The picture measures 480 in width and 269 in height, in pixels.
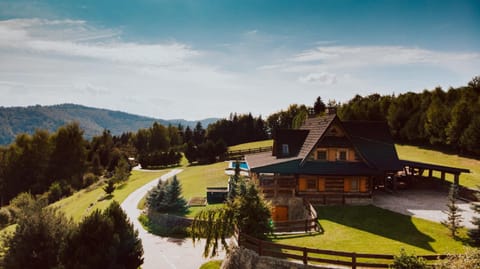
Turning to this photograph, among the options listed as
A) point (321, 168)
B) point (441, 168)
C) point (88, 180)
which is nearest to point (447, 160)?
point (441, 168)

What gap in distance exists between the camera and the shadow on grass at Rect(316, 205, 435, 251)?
65.0 ft

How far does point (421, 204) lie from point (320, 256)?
49.7ft

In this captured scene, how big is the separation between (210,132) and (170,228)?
7130 centimetres

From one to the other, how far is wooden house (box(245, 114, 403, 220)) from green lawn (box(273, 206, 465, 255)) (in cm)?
302

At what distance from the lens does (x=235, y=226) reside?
19.5 m

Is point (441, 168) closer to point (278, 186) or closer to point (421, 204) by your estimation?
point (421, 204)

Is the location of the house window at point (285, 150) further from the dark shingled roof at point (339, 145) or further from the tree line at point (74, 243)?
the tree line at point (74, 243)

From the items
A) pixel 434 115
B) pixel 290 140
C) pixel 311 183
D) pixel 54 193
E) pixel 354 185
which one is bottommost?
pixel 54 193

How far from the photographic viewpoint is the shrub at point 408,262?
1410cm

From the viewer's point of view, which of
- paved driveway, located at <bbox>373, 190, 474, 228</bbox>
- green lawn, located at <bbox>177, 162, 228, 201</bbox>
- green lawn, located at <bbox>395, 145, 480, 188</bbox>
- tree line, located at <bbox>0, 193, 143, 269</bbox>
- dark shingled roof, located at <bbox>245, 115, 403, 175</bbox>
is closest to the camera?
tree line, located at <bbox>0, 193, 143, 269</bbox>

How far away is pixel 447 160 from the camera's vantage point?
146ft

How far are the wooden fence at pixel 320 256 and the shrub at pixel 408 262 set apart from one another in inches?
19.1

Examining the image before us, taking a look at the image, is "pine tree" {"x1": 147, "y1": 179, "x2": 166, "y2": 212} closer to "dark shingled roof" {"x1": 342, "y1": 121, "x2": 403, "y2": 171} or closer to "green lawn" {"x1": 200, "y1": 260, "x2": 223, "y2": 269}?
"green lawn" {"x1": 200, "y1": 260, "x2": 223, "y2": 269}

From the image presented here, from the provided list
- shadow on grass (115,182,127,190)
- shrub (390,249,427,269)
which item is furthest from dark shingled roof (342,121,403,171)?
shadow on grass (115,182,127,190)
